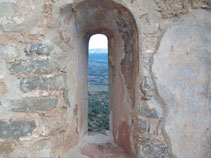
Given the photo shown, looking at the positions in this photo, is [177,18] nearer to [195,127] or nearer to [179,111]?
[179,111]

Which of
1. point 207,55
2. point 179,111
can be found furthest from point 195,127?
point 207,55

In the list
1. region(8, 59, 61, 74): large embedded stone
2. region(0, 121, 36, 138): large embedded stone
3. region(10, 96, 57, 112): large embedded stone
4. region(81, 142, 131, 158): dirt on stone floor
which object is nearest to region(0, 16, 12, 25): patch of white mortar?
region(8, 59, 61, 74): large embedded stone

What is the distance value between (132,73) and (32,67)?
0.90m

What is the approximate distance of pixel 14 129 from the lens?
165 cm

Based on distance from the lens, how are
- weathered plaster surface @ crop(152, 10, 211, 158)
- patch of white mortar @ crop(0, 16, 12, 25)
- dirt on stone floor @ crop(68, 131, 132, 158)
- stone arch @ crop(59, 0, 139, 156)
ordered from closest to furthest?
1. patch of white mortar @ crop(0, 16, 12, 25)
2. weathered plaster surface @ crop(152, 10, 211, 158)
3. stone arch @ crop(59, 0, 139, 156)
4. dirt on stone floor @ crop(68, 131, 132, 158)

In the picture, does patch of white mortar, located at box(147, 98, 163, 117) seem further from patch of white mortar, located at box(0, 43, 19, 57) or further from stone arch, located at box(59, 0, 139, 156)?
patch of white mortar, located at box(0, 43, 19, 57)

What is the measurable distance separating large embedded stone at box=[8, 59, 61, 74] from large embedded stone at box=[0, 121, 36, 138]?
15.7 inches

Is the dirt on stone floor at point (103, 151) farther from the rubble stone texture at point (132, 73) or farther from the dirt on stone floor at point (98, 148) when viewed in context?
the rubble stone texture at point (132, 73)

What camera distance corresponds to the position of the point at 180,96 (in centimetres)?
178

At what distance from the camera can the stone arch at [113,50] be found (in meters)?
1.83

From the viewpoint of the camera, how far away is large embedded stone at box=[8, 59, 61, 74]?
162 centimetres

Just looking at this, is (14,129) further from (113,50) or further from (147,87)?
(113,50)

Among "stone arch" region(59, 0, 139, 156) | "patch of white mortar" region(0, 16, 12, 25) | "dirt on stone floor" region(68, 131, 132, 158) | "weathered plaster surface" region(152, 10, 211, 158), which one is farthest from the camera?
"dirt on stone floor" region(68, 131, 132, 158)

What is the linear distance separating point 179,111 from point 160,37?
0.64m
